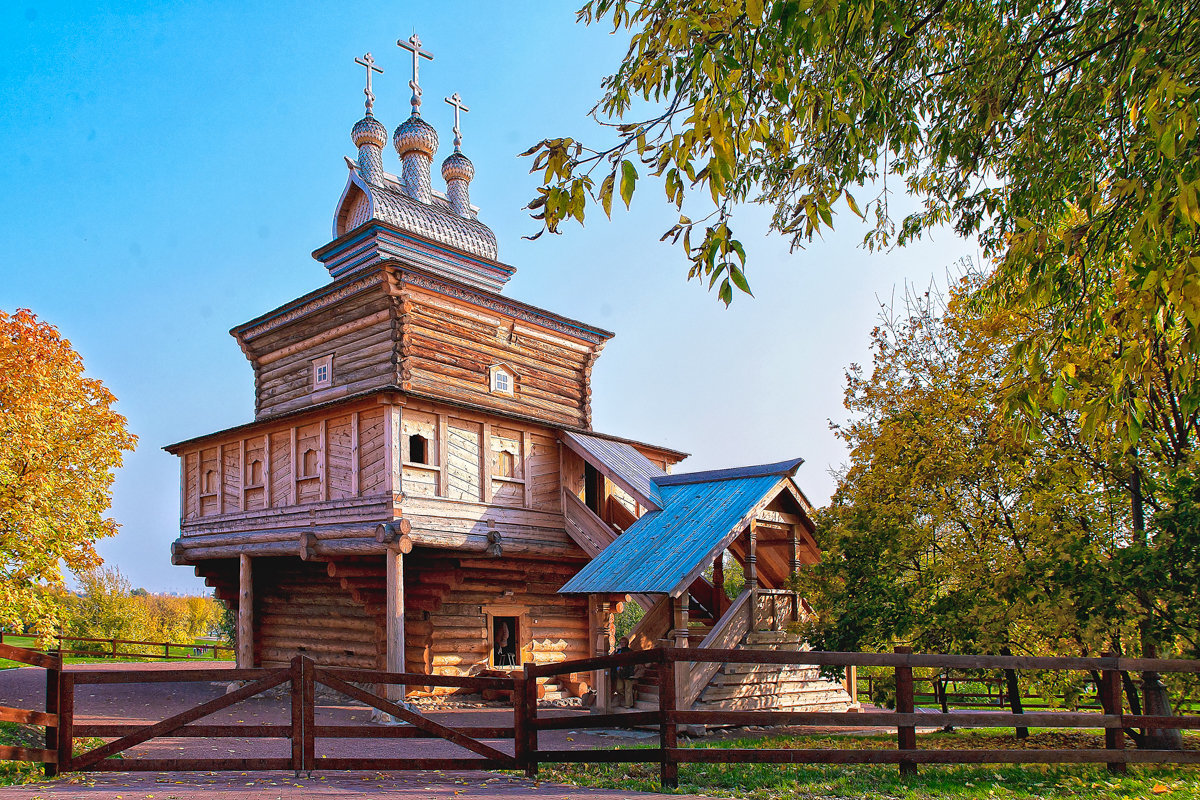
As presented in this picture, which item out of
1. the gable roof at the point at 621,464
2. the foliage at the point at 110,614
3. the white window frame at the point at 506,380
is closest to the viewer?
the gable roof at the point at 621,464

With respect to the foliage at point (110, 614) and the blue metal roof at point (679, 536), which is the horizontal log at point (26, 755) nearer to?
the blue metal roof at point (679, 536)

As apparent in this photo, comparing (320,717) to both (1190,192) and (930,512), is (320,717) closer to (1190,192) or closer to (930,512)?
(930,512)

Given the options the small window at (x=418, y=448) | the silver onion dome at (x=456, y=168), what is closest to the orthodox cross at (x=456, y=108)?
the silver onion dome at (x=456, y=168)

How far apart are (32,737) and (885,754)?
11.4m

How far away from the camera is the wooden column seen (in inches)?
799

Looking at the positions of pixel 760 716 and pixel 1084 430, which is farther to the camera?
pixel 760 716

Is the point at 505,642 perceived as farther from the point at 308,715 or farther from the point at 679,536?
the point at 308,715

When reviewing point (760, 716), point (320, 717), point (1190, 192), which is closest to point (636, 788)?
point (760, 716)

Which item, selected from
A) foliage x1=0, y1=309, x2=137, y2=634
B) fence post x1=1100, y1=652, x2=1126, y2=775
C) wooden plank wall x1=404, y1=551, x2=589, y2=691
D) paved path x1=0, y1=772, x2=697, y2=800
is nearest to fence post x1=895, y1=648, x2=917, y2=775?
fence post x1=1100, y1=652, x2=1126, y2=775

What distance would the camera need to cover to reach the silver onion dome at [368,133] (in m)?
A: 28.4

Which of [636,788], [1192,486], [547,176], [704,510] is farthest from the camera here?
[704,510]

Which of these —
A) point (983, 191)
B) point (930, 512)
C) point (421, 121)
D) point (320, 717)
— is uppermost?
point (421, 121)

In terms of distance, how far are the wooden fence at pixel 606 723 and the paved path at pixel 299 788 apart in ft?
0.53

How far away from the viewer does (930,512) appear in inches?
554
